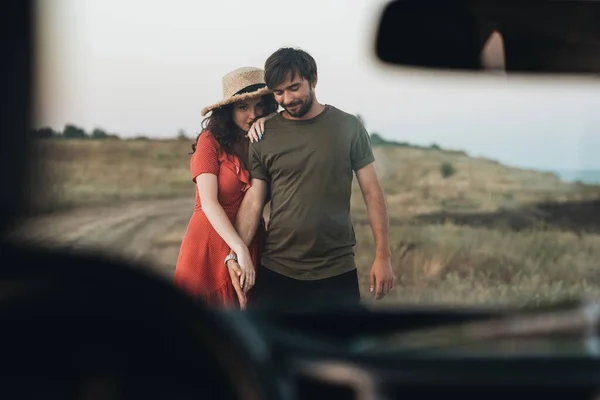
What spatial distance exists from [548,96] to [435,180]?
388 mm

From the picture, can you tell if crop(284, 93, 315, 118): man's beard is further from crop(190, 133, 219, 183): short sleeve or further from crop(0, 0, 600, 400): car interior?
crop(0, 0, 600, 400): car interior

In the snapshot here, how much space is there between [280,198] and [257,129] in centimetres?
28

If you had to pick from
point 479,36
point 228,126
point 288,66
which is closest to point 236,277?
point 228,126

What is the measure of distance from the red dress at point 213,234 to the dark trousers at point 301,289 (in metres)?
0.07

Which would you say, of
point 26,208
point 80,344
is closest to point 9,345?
point 80,344

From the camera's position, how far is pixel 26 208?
1704mm

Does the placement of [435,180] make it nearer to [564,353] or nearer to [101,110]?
[101,110]

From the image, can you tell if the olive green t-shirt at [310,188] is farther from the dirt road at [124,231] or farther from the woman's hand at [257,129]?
the dirt road at [124,231]

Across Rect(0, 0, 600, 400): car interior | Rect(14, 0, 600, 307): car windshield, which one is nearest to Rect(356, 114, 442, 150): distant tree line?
Rect(14, 0, 600, 307): car windshield

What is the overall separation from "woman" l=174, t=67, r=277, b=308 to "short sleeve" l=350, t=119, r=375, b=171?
0.33 metres

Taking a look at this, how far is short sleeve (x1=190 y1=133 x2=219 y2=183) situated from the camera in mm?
3619

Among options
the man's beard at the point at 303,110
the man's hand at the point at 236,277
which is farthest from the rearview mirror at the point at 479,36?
the man's hand at the point at 236,277

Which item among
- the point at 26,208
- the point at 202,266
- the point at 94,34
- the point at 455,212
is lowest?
the point at 202,266

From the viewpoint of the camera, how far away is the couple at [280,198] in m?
3.59
